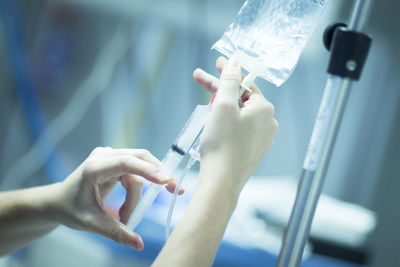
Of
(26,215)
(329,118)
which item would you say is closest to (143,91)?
(26,215)

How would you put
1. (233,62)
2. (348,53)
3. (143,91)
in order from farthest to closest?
(143,91) < (233,62) < (348,53)

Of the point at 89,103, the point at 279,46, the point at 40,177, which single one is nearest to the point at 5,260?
the point at 40,177

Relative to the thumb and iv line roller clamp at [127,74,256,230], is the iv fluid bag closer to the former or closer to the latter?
iv line roller clamp at [127,74,256,230]

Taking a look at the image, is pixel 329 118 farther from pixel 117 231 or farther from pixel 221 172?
pixel 117 231

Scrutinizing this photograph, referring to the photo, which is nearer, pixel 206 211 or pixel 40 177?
pixel 206 211

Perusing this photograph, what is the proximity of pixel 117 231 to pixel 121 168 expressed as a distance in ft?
0.36

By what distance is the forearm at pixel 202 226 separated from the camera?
1.60 ft

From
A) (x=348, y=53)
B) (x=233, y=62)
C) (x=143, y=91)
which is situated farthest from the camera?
(x=143, y=91)

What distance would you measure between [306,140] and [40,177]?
1133mm

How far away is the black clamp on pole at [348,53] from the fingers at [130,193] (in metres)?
0.36

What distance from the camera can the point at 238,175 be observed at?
1.77 feet

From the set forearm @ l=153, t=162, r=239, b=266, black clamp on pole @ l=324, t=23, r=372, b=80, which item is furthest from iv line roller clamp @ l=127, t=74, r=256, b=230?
black clamp on pole @ l=324, t=23, r=372, b=80

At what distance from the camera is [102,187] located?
0.68 m

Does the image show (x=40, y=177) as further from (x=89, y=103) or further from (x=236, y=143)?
(x=236, y=143)
